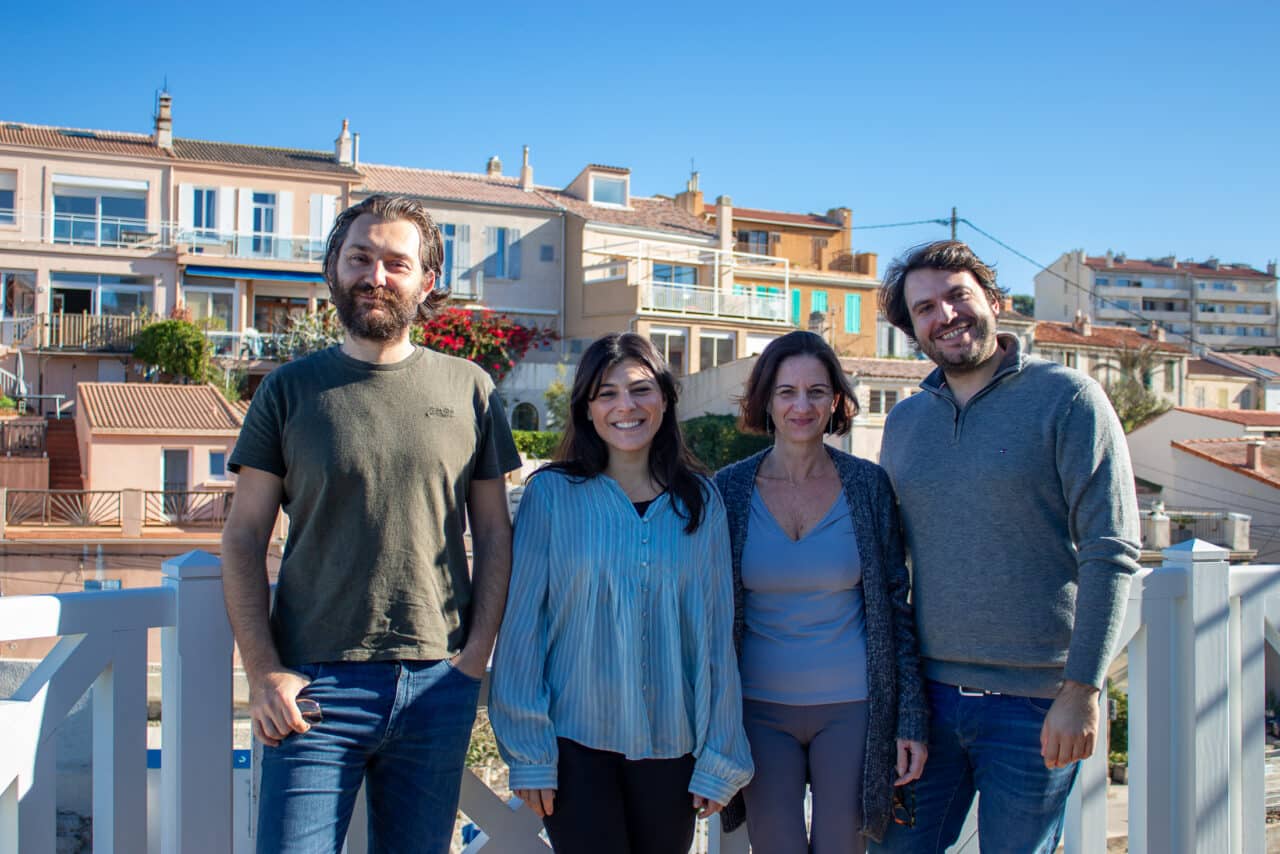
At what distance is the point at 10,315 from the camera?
3014 centimetres

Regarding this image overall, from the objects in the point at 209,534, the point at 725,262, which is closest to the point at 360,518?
the point at 209,534

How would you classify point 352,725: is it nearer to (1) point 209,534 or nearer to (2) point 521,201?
(1) point 209,534

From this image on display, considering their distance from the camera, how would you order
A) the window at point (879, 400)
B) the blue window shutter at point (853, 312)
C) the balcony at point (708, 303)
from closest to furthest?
the window at point (879, 400) < the balcony at point (708, 303) < the blue window shutter at point (853, 312)

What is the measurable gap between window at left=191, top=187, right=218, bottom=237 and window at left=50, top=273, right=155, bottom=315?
2.40m

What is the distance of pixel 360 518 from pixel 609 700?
80 centimetres

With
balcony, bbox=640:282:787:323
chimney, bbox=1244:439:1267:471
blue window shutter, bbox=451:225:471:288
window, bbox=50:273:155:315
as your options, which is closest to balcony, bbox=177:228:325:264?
window, bbox=50:273:155:315

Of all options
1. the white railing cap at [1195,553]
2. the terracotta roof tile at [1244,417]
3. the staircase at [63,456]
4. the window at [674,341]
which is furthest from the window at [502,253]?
the white railing cap at [1195,553]

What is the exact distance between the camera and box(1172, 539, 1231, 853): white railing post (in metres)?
3.45

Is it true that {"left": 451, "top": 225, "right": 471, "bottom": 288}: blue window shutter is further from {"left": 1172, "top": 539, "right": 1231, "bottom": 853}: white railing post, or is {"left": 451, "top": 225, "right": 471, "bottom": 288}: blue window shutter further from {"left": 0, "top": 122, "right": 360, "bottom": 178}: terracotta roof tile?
{"left": 1172, "top": 539, "right": 1231, "bottom": 853}: white railing post

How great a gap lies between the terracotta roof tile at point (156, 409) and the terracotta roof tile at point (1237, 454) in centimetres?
2567

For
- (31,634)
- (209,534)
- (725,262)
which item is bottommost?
(209,534)

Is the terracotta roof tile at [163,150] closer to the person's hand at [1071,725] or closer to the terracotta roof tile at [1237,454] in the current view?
the terracotta roof tile at [1237,454]

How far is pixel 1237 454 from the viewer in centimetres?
2977

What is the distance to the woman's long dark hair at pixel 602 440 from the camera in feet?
9.62
